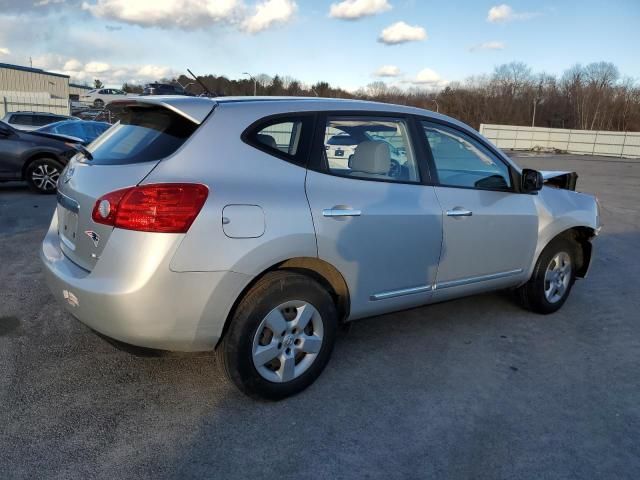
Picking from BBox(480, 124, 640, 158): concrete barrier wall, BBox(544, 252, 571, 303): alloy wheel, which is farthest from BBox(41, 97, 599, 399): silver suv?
BBox(480, 124, 640, 158): concrete barrier wall

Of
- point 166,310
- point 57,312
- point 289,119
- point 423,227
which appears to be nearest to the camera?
point 166,310

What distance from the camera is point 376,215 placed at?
3234 mm

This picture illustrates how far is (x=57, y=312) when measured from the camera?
14.1 ft

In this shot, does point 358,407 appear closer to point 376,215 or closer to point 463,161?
point 376,215

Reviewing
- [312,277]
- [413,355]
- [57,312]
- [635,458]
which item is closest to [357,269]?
[312,277]

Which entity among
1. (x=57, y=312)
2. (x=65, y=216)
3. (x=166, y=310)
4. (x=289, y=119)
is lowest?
(x=57, y=312)

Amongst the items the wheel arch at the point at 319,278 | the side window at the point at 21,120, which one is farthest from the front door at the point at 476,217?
the side window at the point at 21,120

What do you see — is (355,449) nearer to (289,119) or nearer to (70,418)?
(70,418)

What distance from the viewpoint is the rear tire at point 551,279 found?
451 cm

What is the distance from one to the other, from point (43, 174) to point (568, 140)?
45.8 meters

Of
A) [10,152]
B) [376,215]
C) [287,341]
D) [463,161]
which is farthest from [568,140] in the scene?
[287,341]

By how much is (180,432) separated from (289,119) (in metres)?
1.88

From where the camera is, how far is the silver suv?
2.60 m

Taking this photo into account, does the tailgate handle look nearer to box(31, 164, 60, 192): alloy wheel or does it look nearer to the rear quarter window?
the rear quarter window
